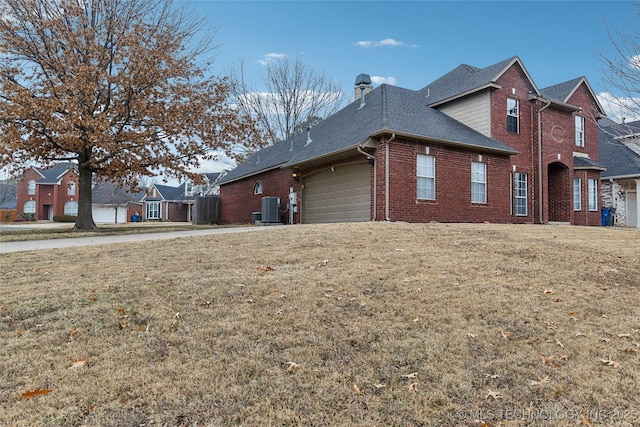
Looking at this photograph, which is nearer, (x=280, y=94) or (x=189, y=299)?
(x=189, y=299)

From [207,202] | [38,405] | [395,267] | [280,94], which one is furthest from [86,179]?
[280,94]

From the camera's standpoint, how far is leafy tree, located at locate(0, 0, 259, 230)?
43.2 ft

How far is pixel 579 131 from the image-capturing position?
20062 millimetres

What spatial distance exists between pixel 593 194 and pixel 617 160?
427cm

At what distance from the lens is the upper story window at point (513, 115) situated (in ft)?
54.6

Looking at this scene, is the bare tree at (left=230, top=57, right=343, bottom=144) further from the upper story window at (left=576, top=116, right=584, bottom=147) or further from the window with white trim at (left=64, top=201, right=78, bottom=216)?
the window with white trim at (left=64, top=201, right=78, bottom=216)

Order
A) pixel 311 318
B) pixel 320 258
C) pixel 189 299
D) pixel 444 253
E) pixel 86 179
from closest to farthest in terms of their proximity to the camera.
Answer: pixel 311 318 → pixel 189 299 → pixel 320 258 → pixel 444 253 → pixel 86 179

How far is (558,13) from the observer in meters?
12.8

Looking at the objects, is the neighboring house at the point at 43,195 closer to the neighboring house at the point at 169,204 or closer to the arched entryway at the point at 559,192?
the neighboring house at the point at 169,204

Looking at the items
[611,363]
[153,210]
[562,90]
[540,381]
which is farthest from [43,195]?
[611,363]

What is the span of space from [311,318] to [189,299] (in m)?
1.46

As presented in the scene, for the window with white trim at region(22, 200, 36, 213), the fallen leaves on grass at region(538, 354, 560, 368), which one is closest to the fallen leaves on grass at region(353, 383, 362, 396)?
the fallen leaves on grass at region(538, 354, 560, 368)

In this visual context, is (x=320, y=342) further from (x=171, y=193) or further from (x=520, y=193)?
(x=171, y=193)

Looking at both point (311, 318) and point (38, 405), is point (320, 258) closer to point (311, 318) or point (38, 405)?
point (311, 318)
